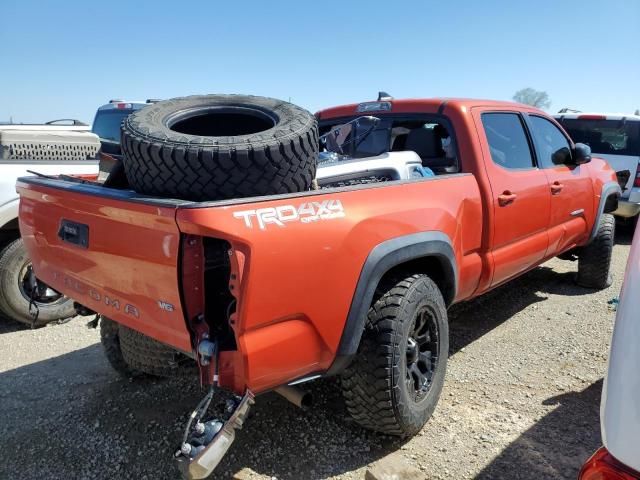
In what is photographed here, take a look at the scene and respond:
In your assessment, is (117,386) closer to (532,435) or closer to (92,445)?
(92,445)

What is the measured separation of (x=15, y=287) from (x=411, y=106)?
3.56 meters

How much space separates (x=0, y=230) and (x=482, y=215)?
388 centimetres

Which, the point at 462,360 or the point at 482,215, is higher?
the point at 482,215

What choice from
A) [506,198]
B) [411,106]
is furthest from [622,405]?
[411,106]

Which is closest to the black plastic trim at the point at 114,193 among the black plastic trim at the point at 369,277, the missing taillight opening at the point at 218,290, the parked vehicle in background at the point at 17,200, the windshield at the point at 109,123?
the missing taillight opening at the point at 218,290

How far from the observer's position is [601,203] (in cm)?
489

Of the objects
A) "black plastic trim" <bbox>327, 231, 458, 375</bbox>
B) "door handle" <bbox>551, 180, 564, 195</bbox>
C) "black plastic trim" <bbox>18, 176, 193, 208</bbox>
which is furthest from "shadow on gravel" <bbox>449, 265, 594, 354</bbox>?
"black plastic trim" <bbox>18, 176, 193, 208</bbox>

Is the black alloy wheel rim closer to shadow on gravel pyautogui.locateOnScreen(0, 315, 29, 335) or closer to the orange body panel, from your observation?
the orange body panel

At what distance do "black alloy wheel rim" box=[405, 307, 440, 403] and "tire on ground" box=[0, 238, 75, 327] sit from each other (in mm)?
3289

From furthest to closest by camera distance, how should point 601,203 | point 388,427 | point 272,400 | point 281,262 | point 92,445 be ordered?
1. point 601,203
2. point 272,400
3. point 92,445
4. point 388,427
5. point 281,262

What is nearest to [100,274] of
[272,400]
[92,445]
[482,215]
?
[92,445]

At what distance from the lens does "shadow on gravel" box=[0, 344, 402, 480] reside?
2518 mm

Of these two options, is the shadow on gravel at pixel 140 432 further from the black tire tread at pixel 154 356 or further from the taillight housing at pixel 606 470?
the taillight housing at pixel 606 470

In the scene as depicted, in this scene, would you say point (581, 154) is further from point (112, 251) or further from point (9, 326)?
point (9, 326)
